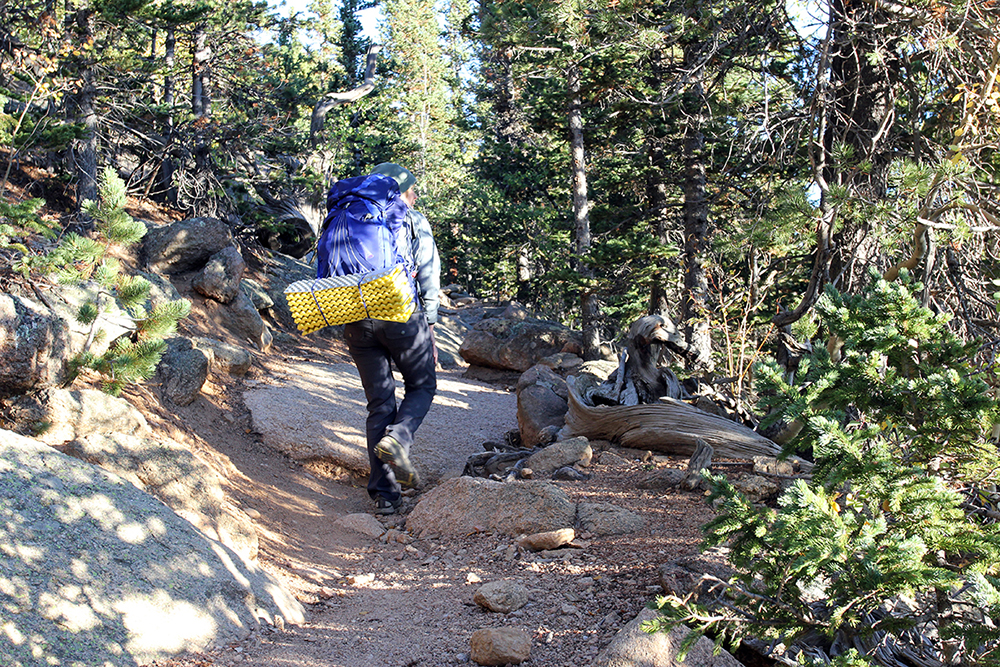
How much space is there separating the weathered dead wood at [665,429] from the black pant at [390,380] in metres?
1.66

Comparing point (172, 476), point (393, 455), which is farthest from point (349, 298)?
point (172, 476)

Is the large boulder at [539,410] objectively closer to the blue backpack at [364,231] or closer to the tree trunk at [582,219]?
the blue backpack at [364,231]

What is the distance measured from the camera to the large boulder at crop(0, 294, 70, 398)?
13.7 feet

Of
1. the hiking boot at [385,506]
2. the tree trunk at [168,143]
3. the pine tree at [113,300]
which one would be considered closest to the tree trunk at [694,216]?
the hiking boot at [385,506]

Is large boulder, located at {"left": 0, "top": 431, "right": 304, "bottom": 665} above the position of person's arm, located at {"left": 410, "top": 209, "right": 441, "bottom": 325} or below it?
below

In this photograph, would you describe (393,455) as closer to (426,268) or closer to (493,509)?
(493,509)

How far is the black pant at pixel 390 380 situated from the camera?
16.0ft

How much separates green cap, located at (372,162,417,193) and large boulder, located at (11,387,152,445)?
7.62ft

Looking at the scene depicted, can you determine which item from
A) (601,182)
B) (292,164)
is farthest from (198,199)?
(601,182)

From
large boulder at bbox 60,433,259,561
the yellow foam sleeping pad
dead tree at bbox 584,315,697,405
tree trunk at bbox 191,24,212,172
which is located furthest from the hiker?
tree trunk at bbox 191,24,212,172

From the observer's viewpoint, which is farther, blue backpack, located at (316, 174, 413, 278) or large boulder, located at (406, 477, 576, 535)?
blue backpack, located at (316, 174, 413, 278)

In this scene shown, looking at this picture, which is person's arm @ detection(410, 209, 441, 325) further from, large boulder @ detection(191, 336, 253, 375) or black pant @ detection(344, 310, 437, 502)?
large boulder @ detection(191, 336, 253, 375)

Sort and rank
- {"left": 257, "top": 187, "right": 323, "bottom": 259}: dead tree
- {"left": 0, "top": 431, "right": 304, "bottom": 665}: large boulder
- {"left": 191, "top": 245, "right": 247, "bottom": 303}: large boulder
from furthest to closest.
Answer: {"left": 257, "top": 187, "right": 323, "bottom": 259}: dead tree, {"left": 191, "top": 245, "right": 247, "bottom": 303}: large boulder, {"left": 0, "top": 431, "right": 304, "bottom": 665}: large boulder

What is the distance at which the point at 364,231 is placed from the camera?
15.6 ft
